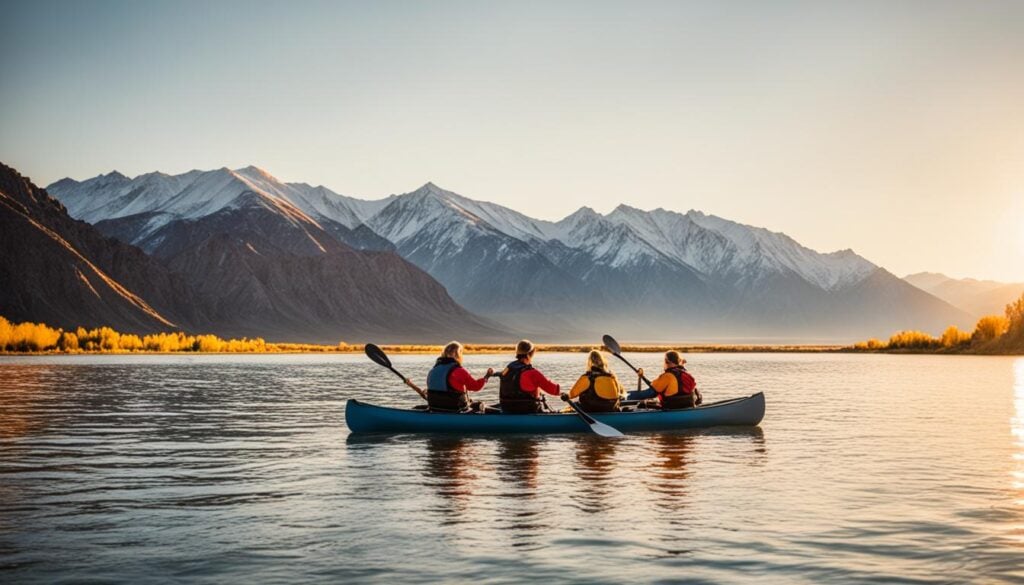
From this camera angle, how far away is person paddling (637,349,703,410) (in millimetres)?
28375

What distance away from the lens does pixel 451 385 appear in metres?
26.6

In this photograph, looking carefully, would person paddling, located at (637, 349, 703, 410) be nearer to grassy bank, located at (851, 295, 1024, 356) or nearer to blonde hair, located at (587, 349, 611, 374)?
blonde hair, located at (587, 349, 611, 374)

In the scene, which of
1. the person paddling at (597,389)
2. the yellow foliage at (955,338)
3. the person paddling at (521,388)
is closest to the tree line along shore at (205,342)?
the yellow foliage at (955,338)

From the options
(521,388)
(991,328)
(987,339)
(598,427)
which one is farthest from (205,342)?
(598,427)

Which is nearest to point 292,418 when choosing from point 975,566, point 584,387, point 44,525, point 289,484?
point 584,387

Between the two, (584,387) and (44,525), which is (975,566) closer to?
(44,525)

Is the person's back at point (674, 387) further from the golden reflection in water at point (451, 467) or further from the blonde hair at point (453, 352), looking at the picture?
the golden reflection in water at point (451, 467)

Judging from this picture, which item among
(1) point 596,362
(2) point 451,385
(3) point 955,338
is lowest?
(2) point 451,385

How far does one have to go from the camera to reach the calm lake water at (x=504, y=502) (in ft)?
40.9

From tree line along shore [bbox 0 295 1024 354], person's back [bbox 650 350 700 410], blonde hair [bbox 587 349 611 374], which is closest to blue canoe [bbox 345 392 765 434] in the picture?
person's back [bbox 650 350 700 410]

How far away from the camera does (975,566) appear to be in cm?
1248

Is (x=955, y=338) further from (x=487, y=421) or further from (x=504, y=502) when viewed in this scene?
(x=504, y=502)

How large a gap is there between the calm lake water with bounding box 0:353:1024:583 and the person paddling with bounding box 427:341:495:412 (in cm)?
99

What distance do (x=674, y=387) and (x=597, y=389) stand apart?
2.60 metres
